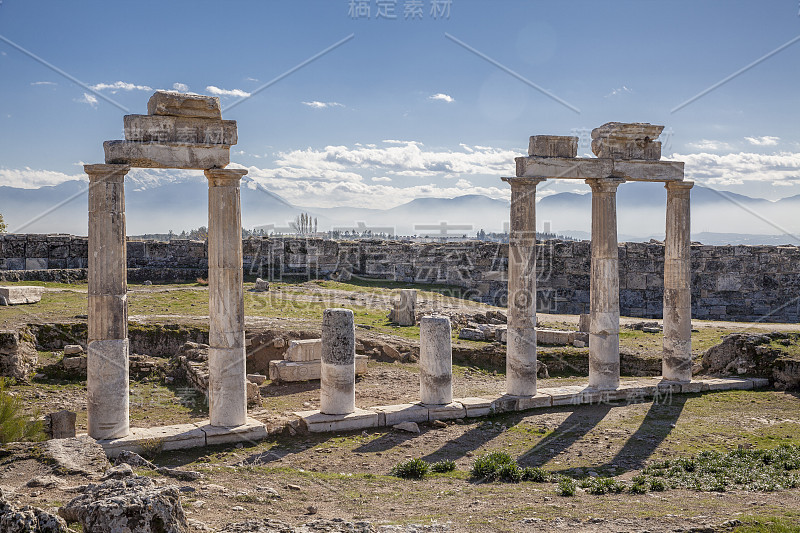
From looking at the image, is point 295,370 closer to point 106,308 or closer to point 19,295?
point 106,308

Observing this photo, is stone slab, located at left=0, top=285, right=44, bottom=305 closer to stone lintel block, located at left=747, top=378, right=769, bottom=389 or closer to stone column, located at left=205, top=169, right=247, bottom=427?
stone column, located at left=205, top=169, right=247, bottom=427

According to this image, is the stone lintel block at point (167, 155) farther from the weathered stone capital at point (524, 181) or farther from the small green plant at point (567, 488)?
the small green plant at point (567, 488)

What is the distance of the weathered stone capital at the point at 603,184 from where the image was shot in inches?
619

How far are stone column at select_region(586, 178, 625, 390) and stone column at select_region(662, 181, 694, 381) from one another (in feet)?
6.02

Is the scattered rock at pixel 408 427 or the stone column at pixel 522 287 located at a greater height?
the stone column at pixel 522 287

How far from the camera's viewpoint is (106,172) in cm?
1156

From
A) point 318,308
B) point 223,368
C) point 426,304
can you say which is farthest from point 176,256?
point 223,368

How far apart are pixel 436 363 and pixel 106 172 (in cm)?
751

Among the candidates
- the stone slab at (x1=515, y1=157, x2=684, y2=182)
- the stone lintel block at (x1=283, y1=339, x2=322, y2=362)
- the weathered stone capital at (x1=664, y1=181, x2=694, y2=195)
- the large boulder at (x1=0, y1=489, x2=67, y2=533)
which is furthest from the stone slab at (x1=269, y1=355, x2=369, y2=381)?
the large boulder at (x1=0, y1=489, x2=67, y2=533)

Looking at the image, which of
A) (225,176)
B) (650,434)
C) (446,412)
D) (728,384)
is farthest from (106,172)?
(728,384)

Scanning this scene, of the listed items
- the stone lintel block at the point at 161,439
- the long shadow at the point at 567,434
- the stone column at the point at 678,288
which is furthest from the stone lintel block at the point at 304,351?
the stone column at the point at 678,288

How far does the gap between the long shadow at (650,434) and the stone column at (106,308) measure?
8694 millimetres

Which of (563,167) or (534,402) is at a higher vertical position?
(563,167)

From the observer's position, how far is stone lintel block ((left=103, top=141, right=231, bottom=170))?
11688mm
